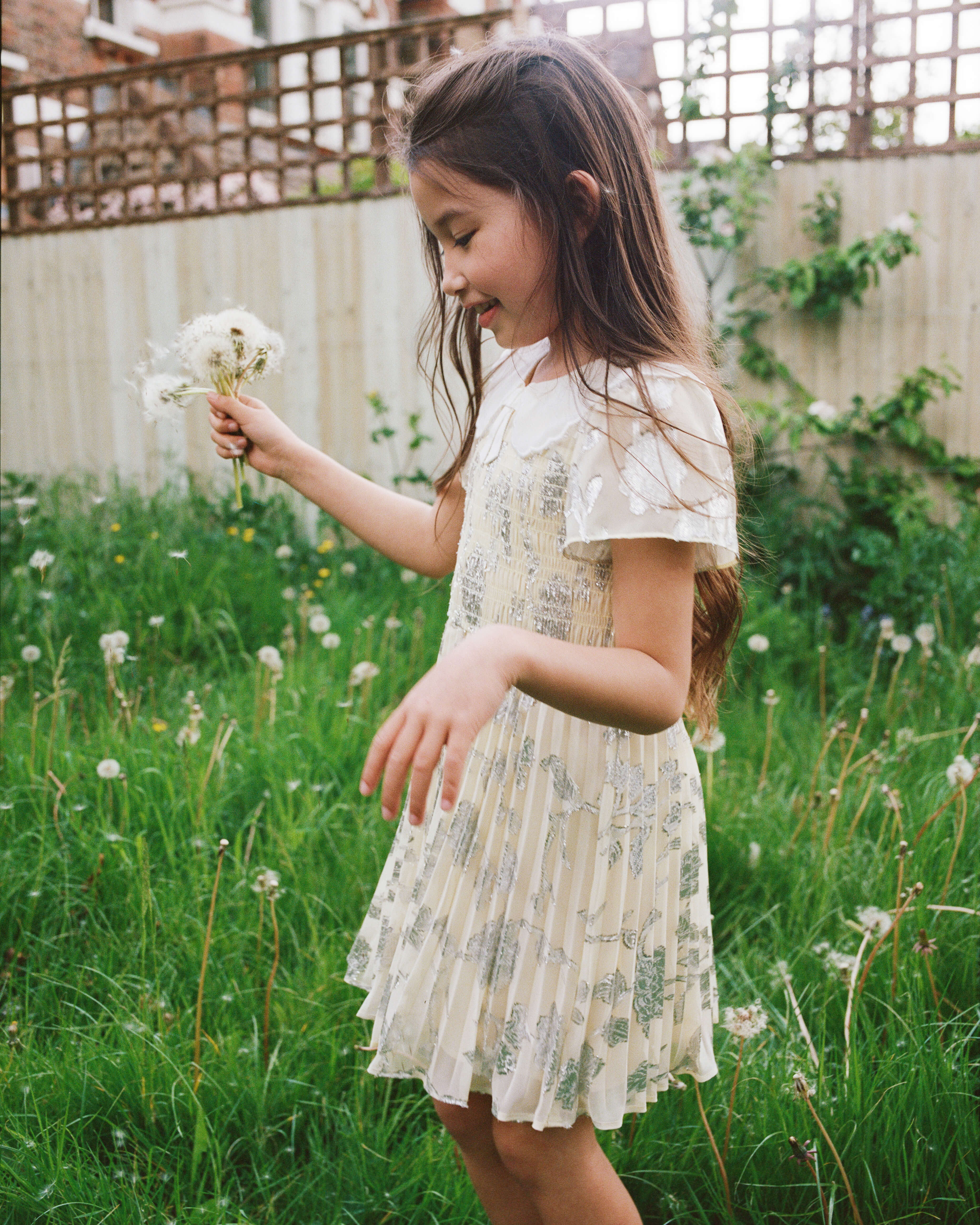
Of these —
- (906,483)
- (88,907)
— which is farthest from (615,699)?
(906,483)

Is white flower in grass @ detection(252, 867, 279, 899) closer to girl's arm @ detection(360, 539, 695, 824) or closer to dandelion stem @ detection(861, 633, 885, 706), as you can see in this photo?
girl's arm @ detection(360, 539, 695, 824)

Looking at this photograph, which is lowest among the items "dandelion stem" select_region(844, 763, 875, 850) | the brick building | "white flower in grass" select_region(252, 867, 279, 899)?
"dandelion stem" select_region(844, 763, 875, 850)

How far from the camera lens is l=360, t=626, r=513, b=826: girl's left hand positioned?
2.61ft

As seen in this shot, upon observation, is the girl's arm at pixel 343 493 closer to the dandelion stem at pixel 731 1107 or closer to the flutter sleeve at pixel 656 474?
the flutter sleeve at pixel 656 474

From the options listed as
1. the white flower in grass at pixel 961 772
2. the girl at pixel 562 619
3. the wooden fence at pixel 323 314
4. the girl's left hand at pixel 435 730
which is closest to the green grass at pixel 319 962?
the white flower in grass at pixel 961 772

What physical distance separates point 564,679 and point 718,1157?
88cm

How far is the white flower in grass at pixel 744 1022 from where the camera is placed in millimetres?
→ 1311

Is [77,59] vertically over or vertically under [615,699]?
over

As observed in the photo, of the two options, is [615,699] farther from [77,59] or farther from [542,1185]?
[77,59]

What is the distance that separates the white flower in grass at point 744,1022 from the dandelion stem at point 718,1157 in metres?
0.10

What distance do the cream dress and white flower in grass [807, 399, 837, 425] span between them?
3417mm

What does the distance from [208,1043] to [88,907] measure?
490 mm

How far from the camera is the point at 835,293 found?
4555mm

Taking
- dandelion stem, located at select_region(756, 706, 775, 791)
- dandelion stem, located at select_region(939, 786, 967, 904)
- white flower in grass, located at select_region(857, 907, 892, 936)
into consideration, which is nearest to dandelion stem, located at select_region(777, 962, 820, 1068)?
white flower in grass, located at select_region(857, 907, 892, 936)
